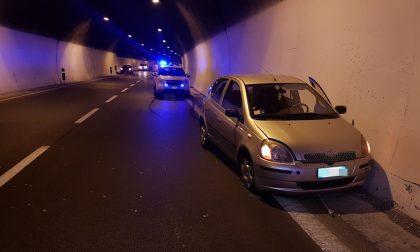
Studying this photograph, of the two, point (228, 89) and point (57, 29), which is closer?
point (228, 89)

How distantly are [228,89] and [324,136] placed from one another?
2295 millimetres

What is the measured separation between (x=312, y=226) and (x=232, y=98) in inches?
112

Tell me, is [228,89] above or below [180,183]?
above

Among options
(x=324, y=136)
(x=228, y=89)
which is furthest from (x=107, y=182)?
(x=324, y=136)

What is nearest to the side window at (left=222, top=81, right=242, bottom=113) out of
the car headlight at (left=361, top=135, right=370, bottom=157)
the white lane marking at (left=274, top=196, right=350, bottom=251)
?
the white lane marking at (left=274, top=196, right=350, bottom=251)

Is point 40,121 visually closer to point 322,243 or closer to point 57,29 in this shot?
point 322,243

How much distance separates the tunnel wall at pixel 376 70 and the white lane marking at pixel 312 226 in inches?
45.0

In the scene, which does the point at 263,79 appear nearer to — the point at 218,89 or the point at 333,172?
the point at 218,89

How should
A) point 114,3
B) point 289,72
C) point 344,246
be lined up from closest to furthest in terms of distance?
point 344,246, point 289,72, point 114,3

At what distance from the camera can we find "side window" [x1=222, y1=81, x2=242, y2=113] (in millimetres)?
6110

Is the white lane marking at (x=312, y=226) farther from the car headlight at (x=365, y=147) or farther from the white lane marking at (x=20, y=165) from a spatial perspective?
the white lane marking at (x=20, y=165)

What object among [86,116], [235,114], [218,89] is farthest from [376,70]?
[86,116]

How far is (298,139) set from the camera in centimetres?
482

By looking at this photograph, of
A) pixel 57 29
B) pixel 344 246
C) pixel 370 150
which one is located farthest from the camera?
pixel 57 29
